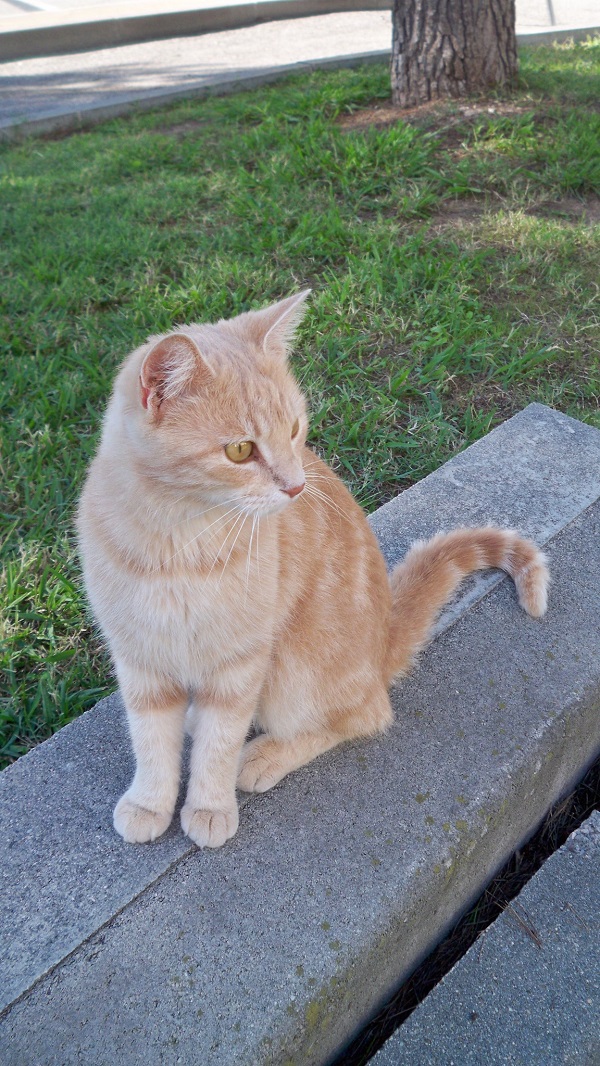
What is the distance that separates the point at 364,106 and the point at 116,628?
486cm

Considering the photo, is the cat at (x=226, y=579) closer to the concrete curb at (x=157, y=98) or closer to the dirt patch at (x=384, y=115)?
the dirt patch at (x=384, y=115)

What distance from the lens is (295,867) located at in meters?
1.62

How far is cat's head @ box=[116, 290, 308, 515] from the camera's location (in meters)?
1.40

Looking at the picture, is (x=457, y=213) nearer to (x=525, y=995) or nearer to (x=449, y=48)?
(x=449, y=48)

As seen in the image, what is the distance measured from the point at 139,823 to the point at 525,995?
2.77 feet

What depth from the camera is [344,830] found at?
1690 mm

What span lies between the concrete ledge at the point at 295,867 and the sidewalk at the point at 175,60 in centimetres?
590

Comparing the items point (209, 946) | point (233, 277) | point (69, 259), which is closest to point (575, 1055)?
point (209, 946)

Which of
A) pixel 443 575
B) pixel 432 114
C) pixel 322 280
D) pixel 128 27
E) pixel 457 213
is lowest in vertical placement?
pixel 443 575

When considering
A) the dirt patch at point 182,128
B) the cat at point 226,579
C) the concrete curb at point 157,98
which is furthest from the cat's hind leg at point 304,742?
the concrete curb at point 157,98

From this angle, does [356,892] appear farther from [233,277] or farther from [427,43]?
[427,43]

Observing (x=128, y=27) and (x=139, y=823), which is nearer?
(x=139, y=823)

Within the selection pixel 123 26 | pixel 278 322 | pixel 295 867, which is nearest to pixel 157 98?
pixel 123 26

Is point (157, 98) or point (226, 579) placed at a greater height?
point (157, 98)
